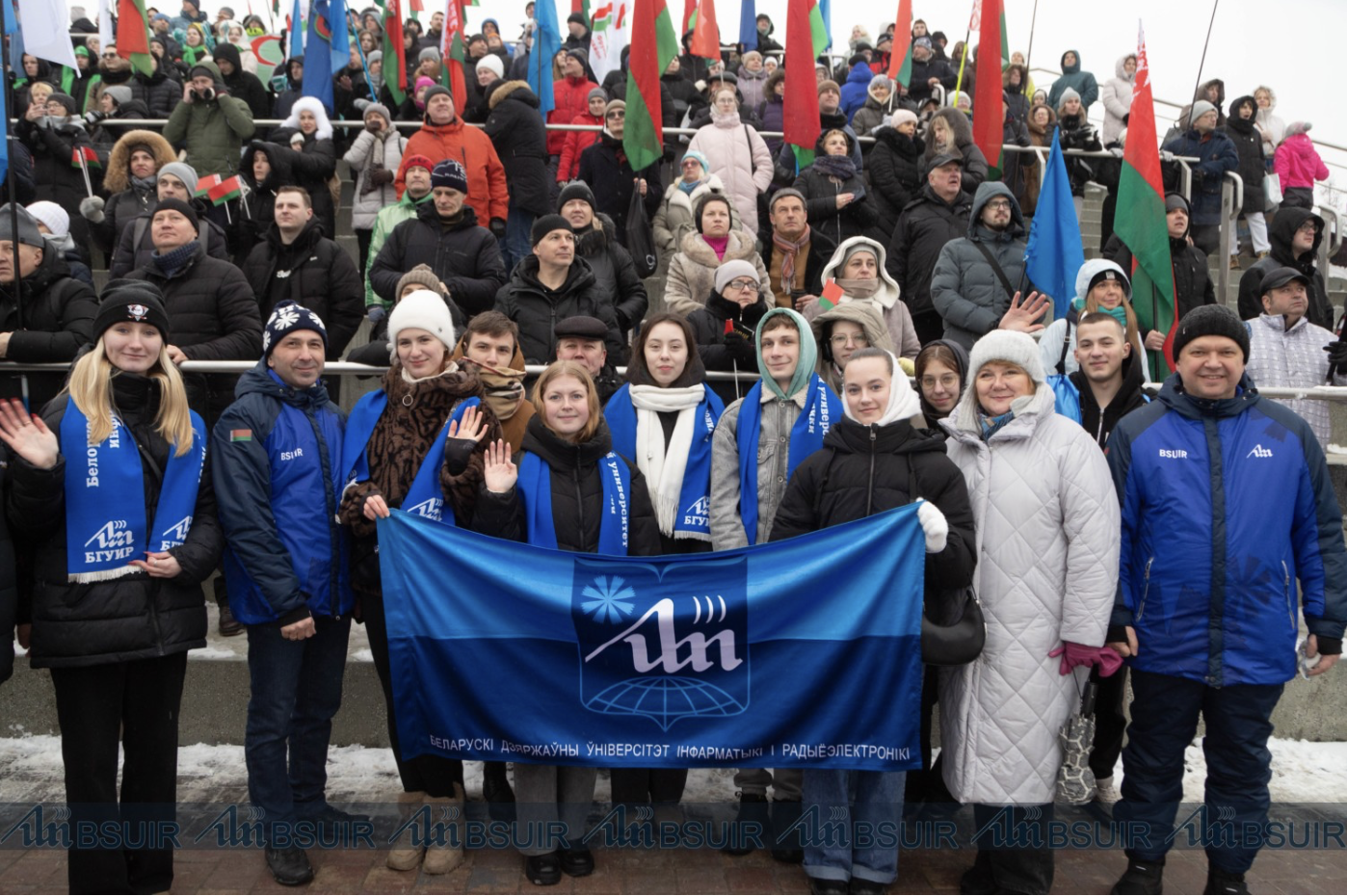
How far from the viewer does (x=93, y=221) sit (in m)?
9.41

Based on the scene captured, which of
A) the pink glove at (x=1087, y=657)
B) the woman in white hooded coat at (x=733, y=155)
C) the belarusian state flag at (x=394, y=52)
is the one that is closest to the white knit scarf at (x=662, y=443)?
the pink glove at (x=1087, y=657)

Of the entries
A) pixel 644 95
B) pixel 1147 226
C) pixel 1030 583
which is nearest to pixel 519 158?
pixel 644 95

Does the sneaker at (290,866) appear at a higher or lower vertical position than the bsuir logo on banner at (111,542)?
→ lower

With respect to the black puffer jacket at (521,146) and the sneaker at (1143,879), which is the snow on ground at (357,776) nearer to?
the sneaker at (1143,879)

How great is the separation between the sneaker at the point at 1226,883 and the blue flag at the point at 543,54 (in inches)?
403

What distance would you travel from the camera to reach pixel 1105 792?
17.9 ft

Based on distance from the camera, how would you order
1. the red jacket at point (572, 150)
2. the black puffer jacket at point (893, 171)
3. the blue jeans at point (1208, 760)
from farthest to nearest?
1. the red jacket at point (572, 150)
2. the black puffer jacket at point (893, 171)
3. the blue jeans at point (1208, 760)

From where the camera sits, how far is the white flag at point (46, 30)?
238 inches

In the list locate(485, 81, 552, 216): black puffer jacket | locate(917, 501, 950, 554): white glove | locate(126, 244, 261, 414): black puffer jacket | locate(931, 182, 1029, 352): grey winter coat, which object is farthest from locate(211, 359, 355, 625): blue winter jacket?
locate(485, 81, 552, 216): black puffer jacket

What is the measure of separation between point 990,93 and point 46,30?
6.83 m

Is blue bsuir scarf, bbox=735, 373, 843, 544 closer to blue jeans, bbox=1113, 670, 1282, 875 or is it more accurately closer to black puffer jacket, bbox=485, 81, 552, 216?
blue jeans, bbox=1113, 670, 1282, 875

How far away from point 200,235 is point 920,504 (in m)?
5.15

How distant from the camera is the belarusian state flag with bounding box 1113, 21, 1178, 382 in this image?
667 centimetres

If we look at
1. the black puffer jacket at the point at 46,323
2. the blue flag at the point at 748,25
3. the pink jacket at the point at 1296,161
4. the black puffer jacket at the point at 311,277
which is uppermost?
the blue flag at the point at 748,25
